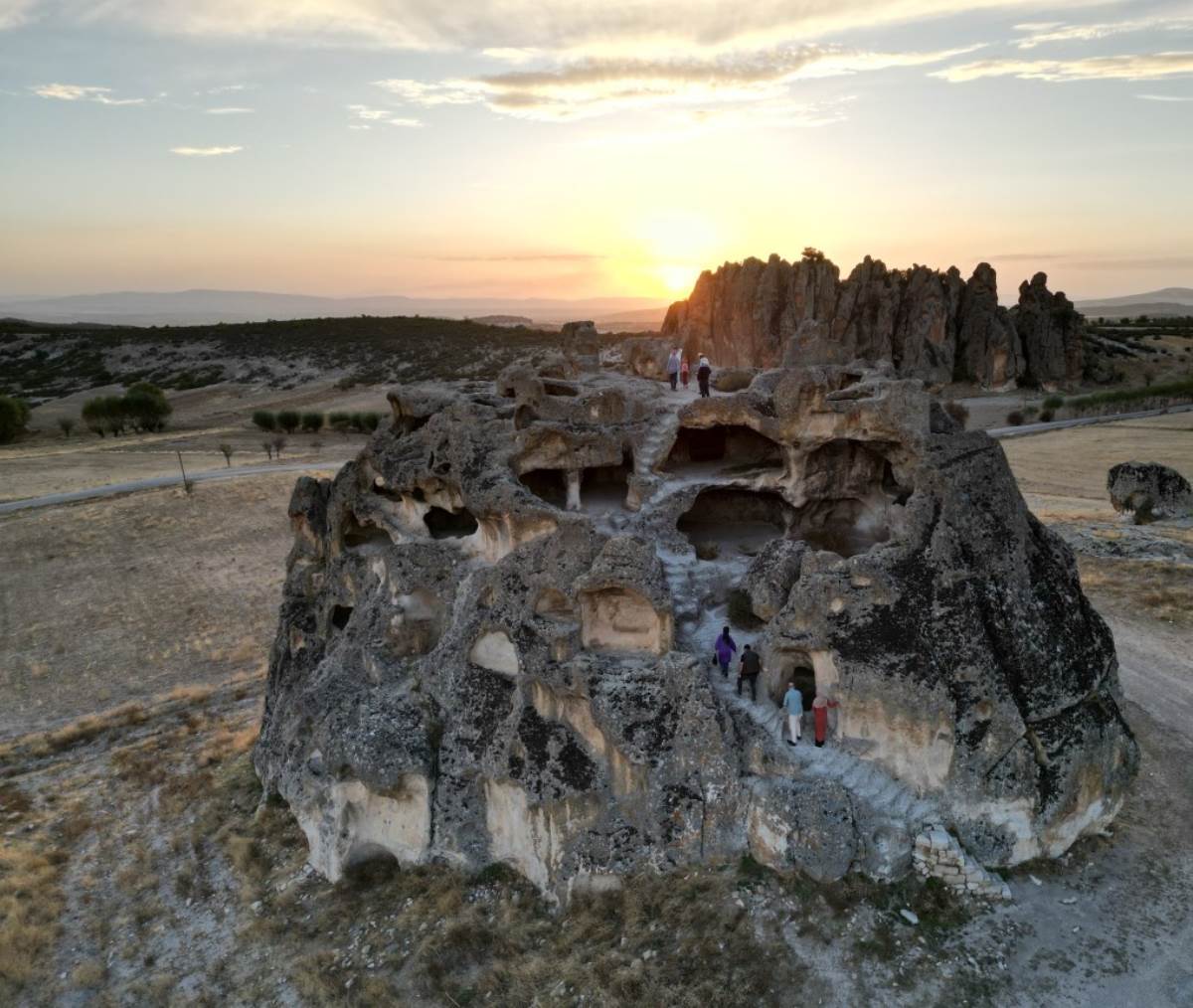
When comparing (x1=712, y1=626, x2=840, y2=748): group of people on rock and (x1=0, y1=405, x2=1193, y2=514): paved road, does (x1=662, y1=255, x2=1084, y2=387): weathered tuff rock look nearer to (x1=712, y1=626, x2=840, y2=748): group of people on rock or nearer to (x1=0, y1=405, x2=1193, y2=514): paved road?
(x1=0, y1=405, x2=1193, y2=514): paved road

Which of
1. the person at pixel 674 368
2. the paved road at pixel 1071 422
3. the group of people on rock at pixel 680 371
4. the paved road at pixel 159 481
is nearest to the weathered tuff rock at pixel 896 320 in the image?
the paved road at pixel 1071 422

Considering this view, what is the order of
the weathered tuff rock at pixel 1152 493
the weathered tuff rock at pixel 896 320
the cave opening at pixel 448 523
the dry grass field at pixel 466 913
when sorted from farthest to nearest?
the weathered tuff rock at pixel 896 320 < the weathered tuff rock at pixel 1152 493 < the cave opening at pixel 448 523 < the dry grass field at pixel 466 913

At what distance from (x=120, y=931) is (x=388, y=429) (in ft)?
41.4

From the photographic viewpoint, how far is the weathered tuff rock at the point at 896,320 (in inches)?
3305

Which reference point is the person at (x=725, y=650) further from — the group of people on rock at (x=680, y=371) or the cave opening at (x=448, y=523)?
the cave opening at (x=448, y=523)

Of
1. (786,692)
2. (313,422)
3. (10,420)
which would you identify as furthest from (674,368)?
(10,420)

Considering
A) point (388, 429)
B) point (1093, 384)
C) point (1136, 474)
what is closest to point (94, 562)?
point (388, 429)

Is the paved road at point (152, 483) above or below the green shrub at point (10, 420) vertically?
below

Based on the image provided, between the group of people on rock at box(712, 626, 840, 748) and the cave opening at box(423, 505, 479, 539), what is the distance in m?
8.36

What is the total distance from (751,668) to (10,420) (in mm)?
76328

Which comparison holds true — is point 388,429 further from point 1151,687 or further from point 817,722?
point 1151,687

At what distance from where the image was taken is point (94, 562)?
38.8 metres

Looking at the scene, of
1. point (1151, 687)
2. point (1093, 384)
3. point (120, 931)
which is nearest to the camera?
point (120, 931)

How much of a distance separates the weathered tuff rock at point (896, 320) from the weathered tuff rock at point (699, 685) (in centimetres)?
6729
